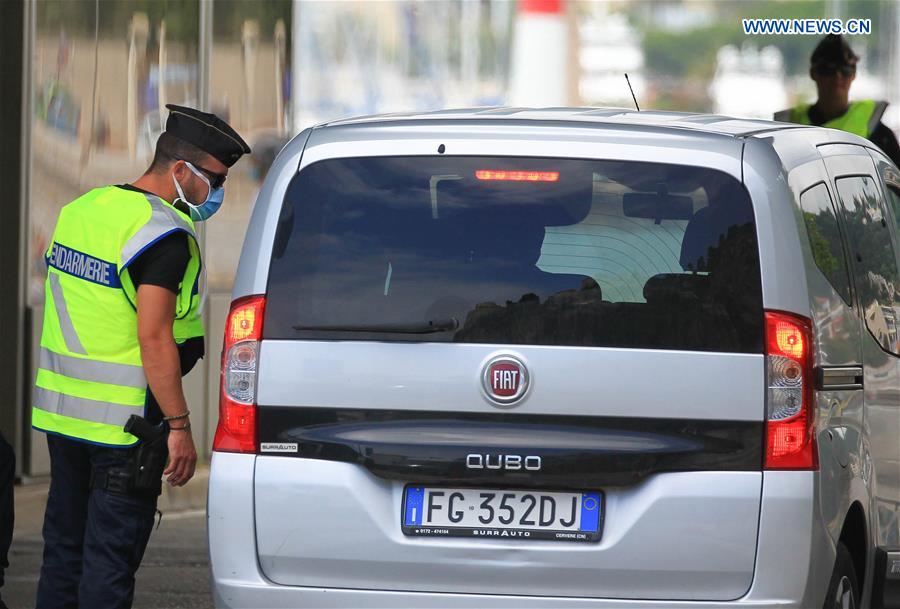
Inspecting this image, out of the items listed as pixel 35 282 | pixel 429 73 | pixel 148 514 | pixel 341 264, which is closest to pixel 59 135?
pixel 35 282

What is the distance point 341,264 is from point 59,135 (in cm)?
606

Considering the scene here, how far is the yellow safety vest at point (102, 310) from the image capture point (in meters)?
5.24

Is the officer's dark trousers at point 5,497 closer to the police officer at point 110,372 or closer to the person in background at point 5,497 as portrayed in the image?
the person in background at point 5,497

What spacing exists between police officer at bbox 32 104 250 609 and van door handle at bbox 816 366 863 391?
6.15ft

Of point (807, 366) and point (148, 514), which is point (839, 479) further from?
point (148, 514)

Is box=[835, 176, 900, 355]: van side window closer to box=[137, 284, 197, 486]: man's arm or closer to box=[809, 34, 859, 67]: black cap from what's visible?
box=[137, 284, 197, 486]: man's arm

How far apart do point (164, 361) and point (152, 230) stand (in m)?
0.38

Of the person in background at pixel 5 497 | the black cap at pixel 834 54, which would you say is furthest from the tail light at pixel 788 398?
the black cap at pixel 834 54

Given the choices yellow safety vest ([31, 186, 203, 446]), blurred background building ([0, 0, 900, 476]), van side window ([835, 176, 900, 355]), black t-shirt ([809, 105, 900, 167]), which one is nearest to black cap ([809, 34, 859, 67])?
black t-shirt ([809, 105, 900, 167])

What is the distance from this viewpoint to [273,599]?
15.2ft

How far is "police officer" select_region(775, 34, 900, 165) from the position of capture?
887 cm

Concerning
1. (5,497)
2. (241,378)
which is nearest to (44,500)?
(5,497)

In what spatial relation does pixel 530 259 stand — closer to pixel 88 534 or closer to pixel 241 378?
pixel 241 378

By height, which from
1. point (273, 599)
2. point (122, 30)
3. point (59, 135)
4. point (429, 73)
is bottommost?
point (273, 599)
